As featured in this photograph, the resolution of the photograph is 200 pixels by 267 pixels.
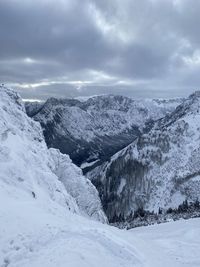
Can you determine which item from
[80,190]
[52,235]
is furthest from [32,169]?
[52,235]

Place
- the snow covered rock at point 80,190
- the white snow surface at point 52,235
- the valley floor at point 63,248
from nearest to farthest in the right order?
the valley floor at point 63,248, the white snow surface at point 52,235, the snow covered rock at point 80,190

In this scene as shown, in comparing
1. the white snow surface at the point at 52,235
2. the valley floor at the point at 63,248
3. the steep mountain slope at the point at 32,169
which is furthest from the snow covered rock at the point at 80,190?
the valley floor at the point at 63,248

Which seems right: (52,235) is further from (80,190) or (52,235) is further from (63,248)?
(80,190)

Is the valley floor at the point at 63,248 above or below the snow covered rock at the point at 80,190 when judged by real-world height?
above

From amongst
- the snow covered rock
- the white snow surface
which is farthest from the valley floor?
the snow covered rock

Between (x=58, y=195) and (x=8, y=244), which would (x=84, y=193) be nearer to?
(x=58, y=195)

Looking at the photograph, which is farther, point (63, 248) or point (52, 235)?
point (52, 235)

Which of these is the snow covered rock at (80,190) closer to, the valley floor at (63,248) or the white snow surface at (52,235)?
the white snow surface at (52,235)

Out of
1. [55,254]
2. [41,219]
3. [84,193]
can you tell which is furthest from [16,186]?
[84,193]
